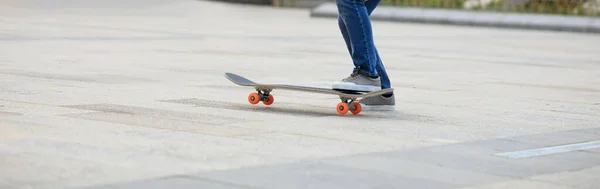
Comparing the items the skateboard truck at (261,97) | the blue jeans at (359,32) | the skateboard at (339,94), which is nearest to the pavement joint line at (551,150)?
the skateboard at (339,94)

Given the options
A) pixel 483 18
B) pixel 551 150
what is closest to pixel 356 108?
pixel 551 150

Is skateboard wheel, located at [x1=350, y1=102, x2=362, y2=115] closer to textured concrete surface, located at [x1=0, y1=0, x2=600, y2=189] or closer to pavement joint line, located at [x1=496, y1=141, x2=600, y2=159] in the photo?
textured concrete surface, located at [x1=0, y1=0, x2=600, y2=189]

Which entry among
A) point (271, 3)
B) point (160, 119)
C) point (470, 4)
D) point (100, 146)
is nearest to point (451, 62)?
point (160, 119)

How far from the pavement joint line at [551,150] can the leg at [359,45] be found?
5.06 feet

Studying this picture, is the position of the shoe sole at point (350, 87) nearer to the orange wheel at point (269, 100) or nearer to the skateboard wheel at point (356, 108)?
the skateboard wheel at point (356, 108)

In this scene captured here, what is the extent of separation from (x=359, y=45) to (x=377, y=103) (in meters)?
0.41

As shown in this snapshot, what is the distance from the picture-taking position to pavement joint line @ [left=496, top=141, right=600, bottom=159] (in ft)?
17.8

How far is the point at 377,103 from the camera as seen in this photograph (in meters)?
7.21

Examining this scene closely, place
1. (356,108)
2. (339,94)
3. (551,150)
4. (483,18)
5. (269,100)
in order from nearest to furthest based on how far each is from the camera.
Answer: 1. (551,150)
2. (339,94)
3. (356,108)
4. (269,100)
5. (483,18)

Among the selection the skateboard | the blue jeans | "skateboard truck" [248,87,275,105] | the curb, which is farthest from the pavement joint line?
the curb

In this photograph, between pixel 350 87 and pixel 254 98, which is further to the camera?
pixel 254 98

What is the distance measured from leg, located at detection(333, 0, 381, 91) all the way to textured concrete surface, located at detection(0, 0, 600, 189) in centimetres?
21

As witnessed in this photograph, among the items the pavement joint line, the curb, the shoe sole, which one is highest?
the shoe sole

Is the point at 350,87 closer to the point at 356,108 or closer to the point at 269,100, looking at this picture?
the point at 356,108
